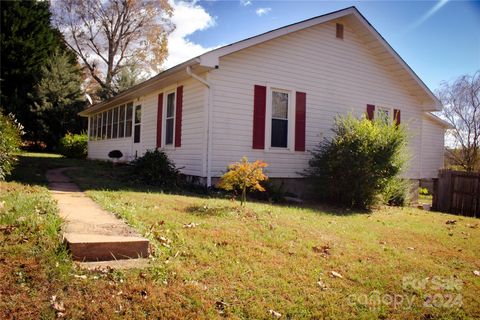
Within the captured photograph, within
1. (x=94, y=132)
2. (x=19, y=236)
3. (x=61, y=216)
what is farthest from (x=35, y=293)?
(x=94, y=132)

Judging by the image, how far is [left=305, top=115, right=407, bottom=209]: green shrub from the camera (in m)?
9.48

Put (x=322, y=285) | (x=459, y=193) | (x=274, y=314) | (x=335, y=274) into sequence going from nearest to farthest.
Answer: (x=274, y=314) → (x=322, y=285) → (x=335, y=274) → (x=459, y=193)

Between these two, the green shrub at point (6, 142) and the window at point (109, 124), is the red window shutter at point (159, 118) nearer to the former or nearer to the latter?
the green shrub at point (6, 142)

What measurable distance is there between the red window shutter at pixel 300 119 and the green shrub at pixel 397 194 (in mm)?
2883

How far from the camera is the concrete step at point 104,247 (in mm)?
3678

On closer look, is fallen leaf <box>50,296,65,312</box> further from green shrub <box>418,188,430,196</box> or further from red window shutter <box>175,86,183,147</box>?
green shrub <box>418,188,430,196</box>

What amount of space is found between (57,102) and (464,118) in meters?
26.9

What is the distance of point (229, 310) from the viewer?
130 inches

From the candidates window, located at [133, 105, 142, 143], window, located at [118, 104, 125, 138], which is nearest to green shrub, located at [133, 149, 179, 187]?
window, located at [133, 105, 142, 143]

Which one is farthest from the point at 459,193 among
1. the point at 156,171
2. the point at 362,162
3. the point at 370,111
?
the point at 156,171

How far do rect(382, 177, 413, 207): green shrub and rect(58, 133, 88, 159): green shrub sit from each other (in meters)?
19.4

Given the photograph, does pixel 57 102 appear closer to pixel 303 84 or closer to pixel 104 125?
pixel 104 125

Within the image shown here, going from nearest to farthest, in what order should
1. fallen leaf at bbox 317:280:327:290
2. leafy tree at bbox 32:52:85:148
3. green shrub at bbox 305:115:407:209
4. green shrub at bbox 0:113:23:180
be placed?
fallen leaf at bbox 317:280:327:290 < green shrub at bbox 0:113:23:180 < green shrub at bbox 305:115:407:209 < leafy tree at bbox 32:52:85:148

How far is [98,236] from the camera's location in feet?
13.2
